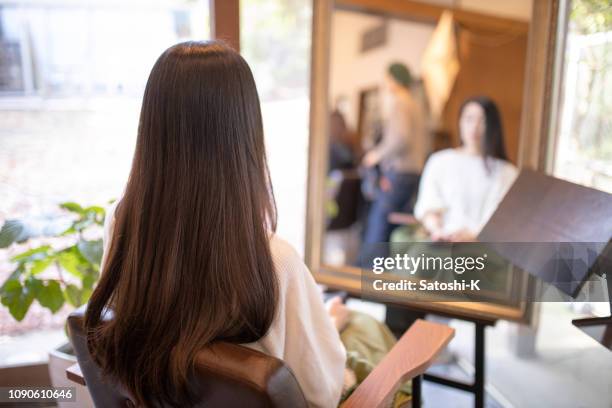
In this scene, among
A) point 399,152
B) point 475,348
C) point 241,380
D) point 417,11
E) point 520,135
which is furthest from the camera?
point 399,152

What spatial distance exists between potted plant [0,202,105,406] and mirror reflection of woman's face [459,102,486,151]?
157cm

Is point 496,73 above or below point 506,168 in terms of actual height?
above

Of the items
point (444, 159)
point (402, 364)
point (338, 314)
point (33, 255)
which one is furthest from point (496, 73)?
point (33, 255)

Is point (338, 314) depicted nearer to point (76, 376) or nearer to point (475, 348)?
point (475, 348)

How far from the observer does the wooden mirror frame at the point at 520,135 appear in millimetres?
1484

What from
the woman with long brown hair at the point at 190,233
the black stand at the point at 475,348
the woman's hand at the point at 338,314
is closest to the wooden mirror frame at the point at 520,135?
the black stand at the point at 475,348

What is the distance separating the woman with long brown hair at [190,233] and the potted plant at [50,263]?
0.56 metres

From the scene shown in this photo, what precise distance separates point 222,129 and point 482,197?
5.08 feet

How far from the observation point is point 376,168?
3064 millimetres

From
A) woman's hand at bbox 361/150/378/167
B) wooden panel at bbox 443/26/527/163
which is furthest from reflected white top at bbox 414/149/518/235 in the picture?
woman's hand at bbox 361/150/378/167

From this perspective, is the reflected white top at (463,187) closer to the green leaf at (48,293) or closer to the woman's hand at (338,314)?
the woman's hand at (338,314)

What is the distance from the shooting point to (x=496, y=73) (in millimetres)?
2326

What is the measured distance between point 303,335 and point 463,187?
146 cm

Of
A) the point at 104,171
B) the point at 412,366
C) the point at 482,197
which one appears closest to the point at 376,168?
the point at 482,197
